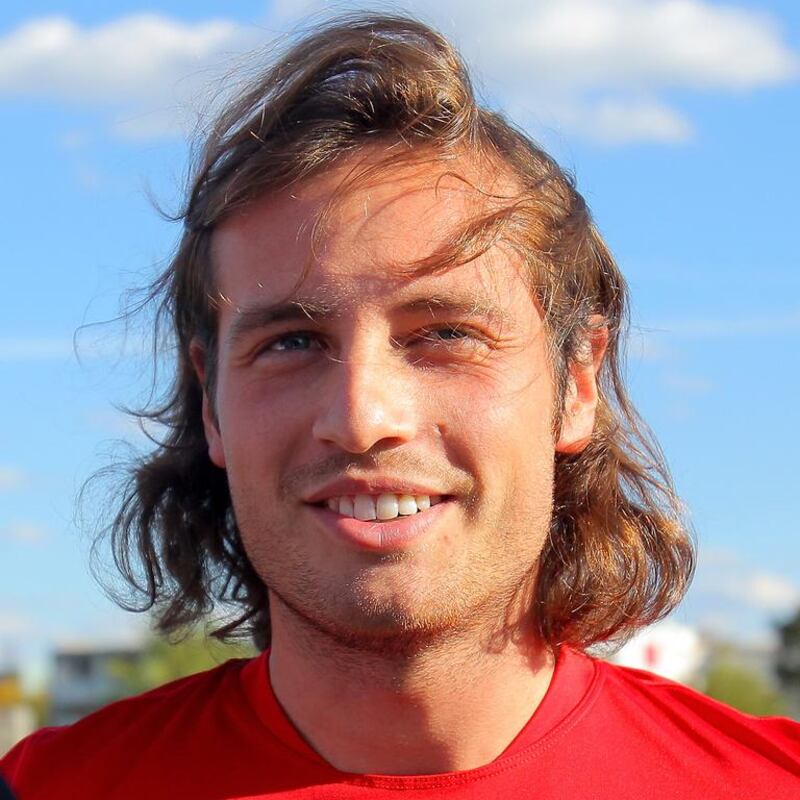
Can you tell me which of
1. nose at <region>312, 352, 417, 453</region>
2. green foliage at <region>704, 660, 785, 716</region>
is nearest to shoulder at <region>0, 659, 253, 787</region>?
nose at <region>312, 352, 417, 453</region>

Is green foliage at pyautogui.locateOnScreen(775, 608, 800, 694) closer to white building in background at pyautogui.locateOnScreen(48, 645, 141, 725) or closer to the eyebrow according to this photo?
the eyebrow

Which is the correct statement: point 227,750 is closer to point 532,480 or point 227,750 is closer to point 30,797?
point 30,797

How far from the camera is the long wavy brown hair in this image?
134 inches

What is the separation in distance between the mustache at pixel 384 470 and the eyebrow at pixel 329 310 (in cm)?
33

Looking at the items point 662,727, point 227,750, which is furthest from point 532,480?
point 227,750

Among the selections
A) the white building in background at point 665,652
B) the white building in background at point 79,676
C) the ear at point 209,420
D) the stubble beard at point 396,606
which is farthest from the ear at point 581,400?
the white building in background at point 79,676

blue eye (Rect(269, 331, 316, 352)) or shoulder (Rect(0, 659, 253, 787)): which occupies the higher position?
blue eye (Rect(269, 331, 316, 352))

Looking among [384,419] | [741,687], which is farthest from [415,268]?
[741,687]

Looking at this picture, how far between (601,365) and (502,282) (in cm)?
78

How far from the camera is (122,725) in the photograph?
3514 mm

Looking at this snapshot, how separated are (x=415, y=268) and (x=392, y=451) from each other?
422 mm

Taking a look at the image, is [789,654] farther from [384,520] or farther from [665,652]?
[384,520]

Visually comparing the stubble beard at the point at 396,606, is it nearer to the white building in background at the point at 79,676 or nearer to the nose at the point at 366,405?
the nose at the point at 366,405

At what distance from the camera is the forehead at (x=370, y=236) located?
3.14 metres
